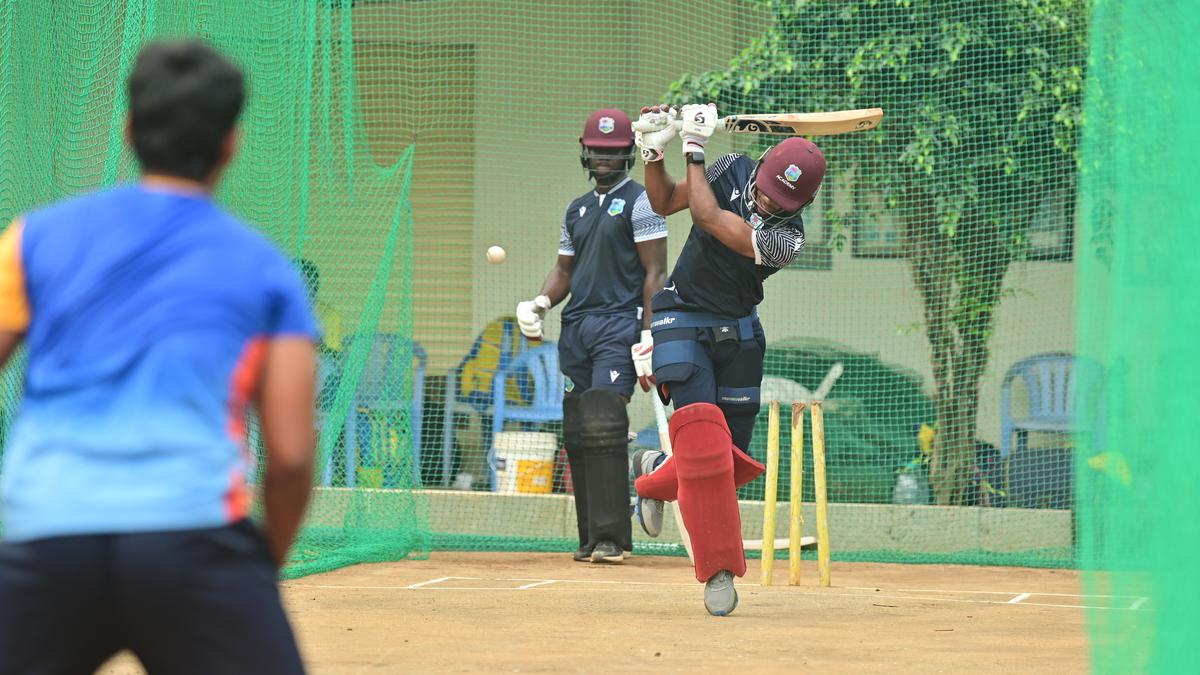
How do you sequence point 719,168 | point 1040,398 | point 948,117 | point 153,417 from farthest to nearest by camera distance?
point 1040,398 < point 948,117 < point 719,168 < point 153,417

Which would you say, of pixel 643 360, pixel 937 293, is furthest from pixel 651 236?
pixel 937 293

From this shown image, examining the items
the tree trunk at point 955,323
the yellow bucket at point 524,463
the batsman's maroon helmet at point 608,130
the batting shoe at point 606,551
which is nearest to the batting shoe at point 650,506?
the batting shoe at point 606,551

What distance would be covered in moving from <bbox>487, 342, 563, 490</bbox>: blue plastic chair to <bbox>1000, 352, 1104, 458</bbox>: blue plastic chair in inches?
117

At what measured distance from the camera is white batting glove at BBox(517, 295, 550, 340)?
8570 millimetres

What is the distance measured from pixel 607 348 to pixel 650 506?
1366 millimetres

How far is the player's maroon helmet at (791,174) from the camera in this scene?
19.4 ft

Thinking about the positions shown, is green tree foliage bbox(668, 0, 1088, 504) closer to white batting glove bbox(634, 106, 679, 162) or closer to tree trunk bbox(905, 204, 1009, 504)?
tree trunk bbox(905, 204, 1009, 504)

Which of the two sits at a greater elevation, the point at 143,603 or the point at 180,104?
the point at 180,104

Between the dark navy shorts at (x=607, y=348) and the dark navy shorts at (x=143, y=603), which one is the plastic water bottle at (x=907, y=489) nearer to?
the dark navy shorts at (x=607, y=348)

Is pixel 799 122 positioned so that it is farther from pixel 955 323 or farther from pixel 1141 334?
pixel 955 323

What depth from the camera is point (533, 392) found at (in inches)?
446

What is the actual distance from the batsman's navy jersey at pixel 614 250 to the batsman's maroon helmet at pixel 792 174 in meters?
2.55

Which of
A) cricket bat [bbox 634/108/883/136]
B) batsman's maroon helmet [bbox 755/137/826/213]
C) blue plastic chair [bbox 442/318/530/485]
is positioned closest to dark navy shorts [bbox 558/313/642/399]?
cricket bat [bbox 634/108/883/136]

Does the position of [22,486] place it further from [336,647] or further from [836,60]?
[836,60]
